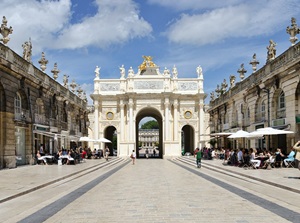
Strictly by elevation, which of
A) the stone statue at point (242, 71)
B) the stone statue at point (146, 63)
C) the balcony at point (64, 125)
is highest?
the stone statue at point (146, 63)

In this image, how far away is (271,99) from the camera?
1013 inches

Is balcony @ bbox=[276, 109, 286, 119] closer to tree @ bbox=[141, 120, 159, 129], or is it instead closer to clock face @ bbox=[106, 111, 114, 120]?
clock face @ bbox=[106, 111, 114, 120]

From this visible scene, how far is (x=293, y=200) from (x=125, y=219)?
5.01 m

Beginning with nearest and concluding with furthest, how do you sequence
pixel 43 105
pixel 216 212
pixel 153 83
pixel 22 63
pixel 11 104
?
pixel 216 212
pixel 11 104
pixel 22 63
pixel 43 105
pixel 153 83

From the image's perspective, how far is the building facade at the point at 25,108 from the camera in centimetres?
2175

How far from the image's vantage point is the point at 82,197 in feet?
37.5

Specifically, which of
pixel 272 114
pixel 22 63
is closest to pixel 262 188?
pixel 272 114

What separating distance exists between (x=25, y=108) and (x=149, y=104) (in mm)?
26584

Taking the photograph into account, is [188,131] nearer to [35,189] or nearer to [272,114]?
[272,114]

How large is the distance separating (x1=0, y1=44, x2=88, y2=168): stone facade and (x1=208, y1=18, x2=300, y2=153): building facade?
50.9 feet

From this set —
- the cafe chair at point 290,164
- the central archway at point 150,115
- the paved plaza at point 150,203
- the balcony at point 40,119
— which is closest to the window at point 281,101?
the cafe chair at point 290,164

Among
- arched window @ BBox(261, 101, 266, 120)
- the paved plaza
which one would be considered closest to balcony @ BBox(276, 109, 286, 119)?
arched window @ BBox(261, 101, 266, 120)

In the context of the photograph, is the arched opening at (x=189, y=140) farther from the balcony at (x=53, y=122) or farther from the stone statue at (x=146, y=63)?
the balcony at (x=53, y=122)

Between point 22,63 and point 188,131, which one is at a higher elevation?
point 22,63
